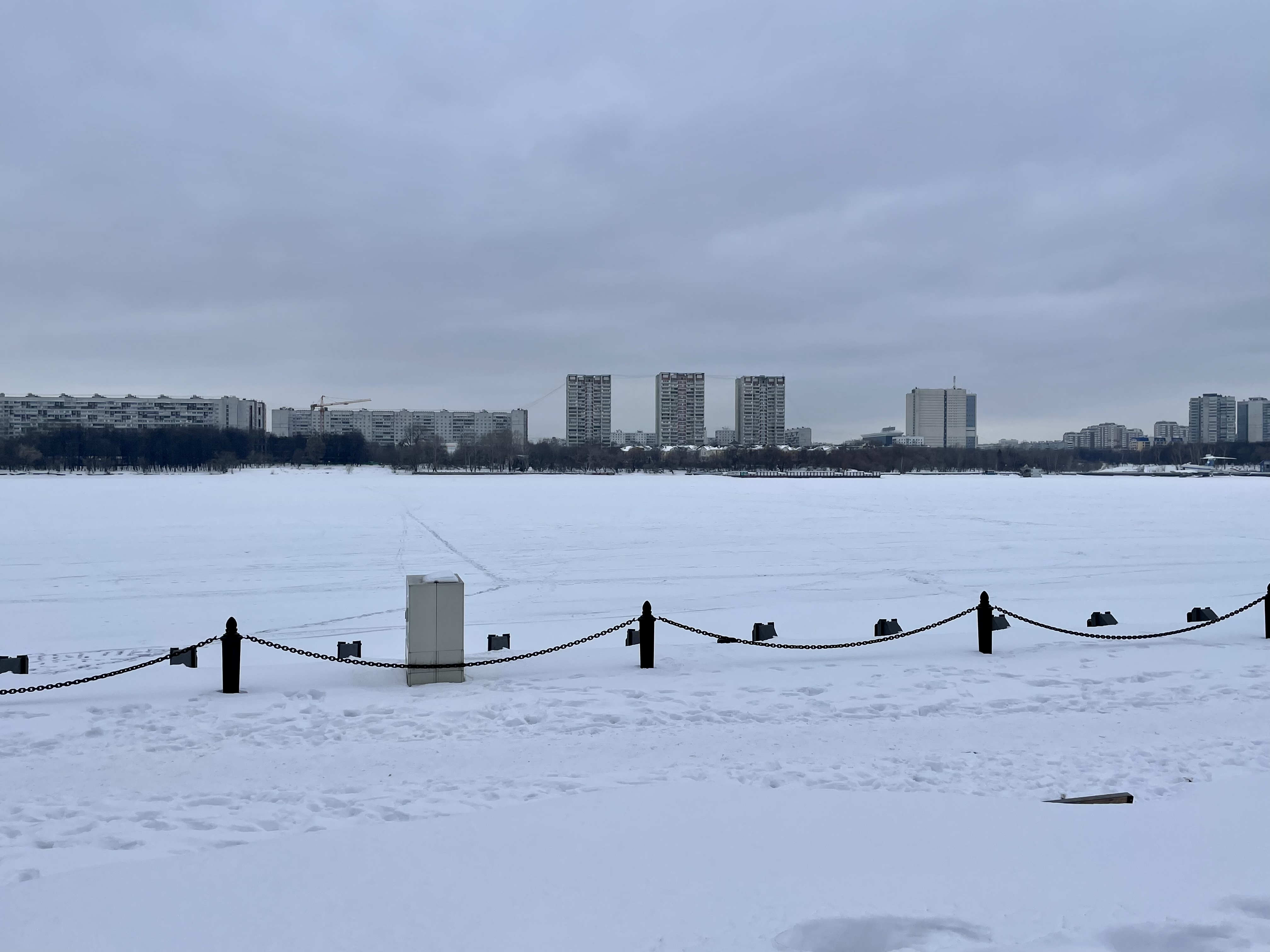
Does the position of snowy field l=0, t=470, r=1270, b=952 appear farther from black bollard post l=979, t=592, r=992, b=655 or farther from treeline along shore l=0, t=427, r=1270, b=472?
treeline along shore l=0, t=427, r=1270, b=472

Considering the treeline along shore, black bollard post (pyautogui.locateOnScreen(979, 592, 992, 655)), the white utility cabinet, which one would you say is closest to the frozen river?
black bollard post (pyautogui.locateOnScreen(979, 592, 992, 655))

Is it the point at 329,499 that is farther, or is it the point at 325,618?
the point at 329,499

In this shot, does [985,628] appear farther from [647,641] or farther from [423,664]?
[423,664]

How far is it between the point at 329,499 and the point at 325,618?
35.4 metres

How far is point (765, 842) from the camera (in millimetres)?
5152

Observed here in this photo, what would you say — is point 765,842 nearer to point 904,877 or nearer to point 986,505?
point 904,877

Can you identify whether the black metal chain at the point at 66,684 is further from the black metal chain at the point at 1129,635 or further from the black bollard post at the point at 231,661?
the black metal chain at the point at 1129,635

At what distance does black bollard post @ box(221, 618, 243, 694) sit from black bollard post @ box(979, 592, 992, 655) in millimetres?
8301

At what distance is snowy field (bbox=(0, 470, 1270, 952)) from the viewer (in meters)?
4.31

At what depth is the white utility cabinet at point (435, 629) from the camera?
9.02 m

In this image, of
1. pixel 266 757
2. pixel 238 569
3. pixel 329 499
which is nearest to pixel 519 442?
pixel 329 499

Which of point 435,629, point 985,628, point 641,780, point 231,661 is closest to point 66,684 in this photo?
point 231,661

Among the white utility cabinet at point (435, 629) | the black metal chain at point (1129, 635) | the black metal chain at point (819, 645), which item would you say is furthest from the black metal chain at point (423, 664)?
the black metal chain at point (1129, 635)

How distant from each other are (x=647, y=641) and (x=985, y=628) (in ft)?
14.0
